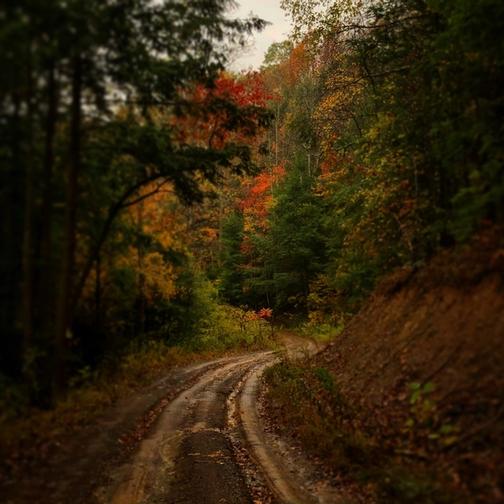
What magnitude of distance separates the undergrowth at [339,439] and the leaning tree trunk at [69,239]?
6.25 m

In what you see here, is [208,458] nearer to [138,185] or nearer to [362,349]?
[362,349]

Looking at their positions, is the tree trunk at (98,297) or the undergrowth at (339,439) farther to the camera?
the tree trunk at (98,297)

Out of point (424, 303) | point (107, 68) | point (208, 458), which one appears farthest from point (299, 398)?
point (107, 68)

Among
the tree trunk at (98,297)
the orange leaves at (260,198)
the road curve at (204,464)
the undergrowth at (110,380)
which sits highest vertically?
the orange leaves at (260,198)

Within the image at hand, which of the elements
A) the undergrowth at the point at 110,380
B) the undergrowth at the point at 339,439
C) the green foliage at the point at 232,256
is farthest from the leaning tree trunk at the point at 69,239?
the green foliage at the point at 232,256

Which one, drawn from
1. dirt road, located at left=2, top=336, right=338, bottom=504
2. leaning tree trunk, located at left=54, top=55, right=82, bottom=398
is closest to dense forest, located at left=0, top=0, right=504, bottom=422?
leaning tree trunk, located at left=54, top=55, right=82, bottom=398

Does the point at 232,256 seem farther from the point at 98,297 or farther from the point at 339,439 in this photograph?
the point at 339,439

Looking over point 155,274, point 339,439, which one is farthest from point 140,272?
point 339,439

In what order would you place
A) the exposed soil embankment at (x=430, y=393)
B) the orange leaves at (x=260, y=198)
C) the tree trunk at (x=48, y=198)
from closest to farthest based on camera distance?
the exposed soil embankment at (x=430, y=393), the tree trunk at (x=48, y=198), the orange leaves at (x=260, y=198)

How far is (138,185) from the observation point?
Answer: 494 inches

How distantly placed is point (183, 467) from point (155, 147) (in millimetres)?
7826

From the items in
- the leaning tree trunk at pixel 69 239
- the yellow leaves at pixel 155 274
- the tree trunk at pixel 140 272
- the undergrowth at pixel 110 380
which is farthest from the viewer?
the yellow leaves at pixel 155 274

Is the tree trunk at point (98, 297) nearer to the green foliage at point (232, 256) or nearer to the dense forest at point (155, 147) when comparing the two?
the dense forest at point (155, 147)

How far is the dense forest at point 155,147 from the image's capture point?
890 centimetres
